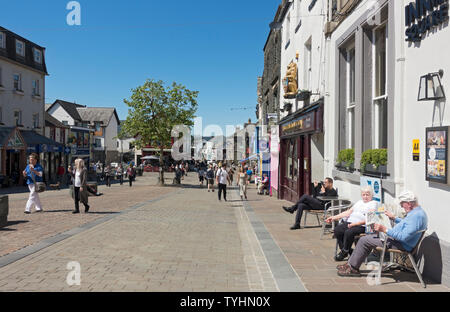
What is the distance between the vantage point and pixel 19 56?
108ft

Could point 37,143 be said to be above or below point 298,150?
above

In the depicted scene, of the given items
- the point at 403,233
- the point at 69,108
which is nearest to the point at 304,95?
the point at 403,233

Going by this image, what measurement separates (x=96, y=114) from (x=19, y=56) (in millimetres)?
34748

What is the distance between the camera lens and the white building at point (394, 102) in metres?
5.28

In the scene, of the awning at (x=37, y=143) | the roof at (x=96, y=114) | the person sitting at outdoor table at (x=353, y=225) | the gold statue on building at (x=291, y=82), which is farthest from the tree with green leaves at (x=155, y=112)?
the roof at (x=96, y=114)

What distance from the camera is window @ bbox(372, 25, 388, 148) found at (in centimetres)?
790

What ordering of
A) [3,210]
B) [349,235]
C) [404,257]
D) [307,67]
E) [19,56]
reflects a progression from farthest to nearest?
[19,56] → [307,67] → [3,210] → [349,235] → [404,257]

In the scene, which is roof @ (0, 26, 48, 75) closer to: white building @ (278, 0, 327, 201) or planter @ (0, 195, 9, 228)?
white building @ (278, 0, 327, 201)

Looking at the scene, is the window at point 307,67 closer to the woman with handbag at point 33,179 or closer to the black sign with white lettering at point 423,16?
the black sign with white lettering at point 423,16

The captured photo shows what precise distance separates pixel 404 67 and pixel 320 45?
6423 mm

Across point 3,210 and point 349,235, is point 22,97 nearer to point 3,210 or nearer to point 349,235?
point 3,210

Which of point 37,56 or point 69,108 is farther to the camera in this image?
point 69,108

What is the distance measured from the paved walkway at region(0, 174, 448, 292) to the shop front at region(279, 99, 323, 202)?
3184mm
